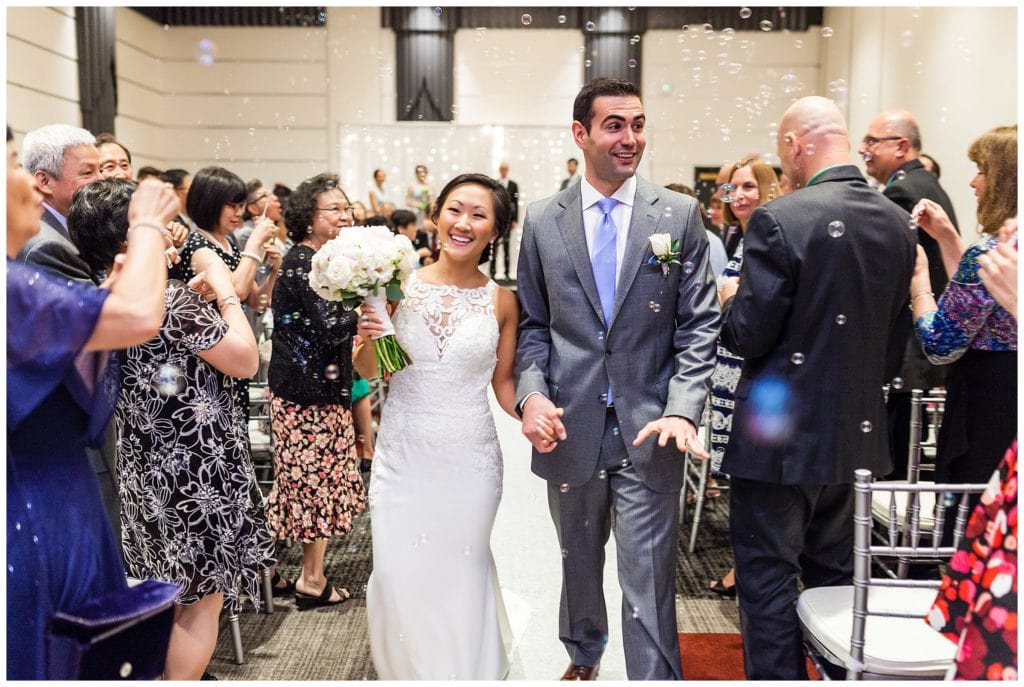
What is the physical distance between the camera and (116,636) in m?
1.71

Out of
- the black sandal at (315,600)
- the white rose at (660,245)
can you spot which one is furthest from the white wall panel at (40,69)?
the white rose at (660,245)

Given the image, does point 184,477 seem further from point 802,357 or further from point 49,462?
point 802,357

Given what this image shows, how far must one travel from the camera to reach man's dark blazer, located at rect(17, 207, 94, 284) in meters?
2.23

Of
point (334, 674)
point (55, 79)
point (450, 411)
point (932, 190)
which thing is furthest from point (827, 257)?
point (55, 79)

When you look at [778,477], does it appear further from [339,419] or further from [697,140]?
[697,140]

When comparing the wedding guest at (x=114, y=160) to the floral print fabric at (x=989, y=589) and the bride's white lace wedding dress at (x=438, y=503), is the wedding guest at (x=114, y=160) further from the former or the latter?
the floral print fabric at (x=989, y=589)

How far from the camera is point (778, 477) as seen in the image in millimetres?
2328

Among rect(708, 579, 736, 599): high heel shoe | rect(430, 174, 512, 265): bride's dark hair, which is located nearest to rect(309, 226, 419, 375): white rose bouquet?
rect(430, 174, 512, 265): bride's dark hair

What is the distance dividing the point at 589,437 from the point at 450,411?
1.49ft

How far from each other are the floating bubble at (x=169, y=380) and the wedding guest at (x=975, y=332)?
223cm

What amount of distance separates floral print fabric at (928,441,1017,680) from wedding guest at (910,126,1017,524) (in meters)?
0.94

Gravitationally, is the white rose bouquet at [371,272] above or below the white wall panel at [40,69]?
below

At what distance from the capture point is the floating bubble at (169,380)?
2.45 m

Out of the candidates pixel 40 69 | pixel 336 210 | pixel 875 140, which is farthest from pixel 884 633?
pixel 40 69
